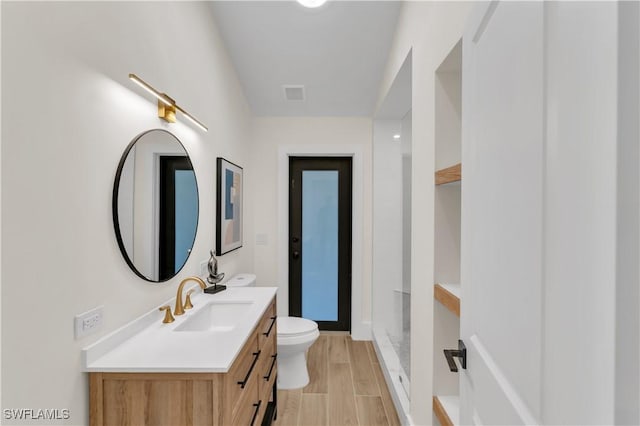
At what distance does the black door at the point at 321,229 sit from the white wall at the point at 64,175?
2.16 m

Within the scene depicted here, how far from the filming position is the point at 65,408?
1055mm

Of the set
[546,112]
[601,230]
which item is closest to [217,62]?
[546,112]

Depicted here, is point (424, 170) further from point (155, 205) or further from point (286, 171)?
point (286, 171)

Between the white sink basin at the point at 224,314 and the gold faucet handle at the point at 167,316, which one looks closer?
the gold faucet handle at the point at 167,316

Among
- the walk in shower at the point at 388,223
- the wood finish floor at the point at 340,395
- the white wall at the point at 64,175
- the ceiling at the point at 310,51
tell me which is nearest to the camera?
the white wall at the point at 64,175

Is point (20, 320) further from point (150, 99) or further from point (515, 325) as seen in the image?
point (515, 325)

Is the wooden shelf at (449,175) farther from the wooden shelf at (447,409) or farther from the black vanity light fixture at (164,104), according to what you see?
the black vanity light fixture at (164,104)

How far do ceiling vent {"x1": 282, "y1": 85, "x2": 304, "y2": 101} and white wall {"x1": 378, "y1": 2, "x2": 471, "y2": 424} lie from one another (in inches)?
55.2

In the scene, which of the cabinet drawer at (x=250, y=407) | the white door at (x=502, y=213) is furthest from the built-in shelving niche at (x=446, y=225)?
the cabinet drawer at (x=250, y=407)

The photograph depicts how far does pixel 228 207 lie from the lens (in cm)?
273

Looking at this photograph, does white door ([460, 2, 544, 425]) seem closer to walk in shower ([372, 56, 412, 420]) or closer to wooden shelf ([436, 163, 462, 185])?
wooden shelf ([436, 163, 462, 185])

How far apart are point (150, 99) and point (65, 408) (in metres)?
1.25

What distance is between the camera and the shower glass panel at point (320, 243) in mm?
3756

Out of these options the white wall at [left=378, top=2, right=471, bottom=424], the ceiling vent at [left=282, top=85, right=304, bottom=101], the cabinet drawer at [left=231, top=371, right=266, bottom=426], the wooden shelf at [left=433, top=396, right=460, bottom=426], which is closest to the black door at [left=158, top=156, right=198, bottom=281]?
the cabinet drawer at [left=231, top=371, right=266, bottom=426]
